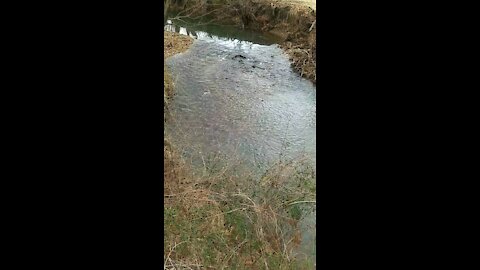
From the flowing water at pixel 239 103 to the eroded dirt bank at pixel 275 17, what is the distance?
23 centimetres

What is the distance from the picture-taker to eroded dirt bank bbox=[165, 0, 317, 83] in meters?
7.85

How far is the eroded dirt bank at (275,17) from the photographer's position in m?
7.85

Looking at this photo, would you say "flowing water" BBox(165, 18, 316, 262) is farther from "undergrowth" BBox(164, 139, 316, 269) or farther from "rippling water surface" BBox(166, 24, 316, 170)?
"undergrowth" BBox(164, 139, 316, 269)

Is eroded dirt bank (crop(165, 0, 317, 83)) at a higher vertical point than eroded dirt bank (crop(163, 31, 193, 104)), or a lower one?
higher

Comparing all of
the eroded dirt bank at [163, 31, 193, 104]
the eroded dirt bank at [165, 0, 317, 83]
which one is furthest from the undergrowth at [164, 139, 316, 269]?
the eroded dirt bank at [165, 0, 317, 83]

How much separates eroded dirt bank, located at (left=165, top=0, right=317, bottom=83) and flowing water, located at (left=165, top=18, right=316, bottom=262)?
23 centimetres

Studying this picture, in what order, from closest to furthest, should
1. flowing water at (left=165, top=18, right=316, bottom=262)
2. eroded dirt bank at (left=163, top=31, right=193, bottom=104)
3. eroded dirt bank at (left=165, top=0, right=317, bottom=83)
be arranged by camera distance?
flowing water at (left=165, top=18, right=316, bottom=262), eroded dirt bank at (left=163, top=31, right=193, bottom=104), eroded dirt bank at (left=165, top=0, right=317, bottom=83)

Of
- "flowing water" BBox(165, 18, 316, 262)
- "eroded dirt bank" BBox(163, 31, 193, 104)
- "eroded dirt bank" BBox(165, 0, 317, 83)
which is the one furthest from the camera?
"eroded dirt bank" BBox(165, 0, 317, 83)

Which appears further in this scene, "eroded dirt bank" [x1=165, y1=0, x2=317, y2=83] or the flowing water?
"eroded dirt bank" [x1=165, y1=0, x2=317, y2=83]

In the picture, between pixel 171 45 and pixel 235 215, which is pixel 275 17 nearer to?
pixel 171 45

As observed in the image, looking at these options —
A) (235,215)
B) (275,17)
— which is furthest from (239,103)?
(275,17)
